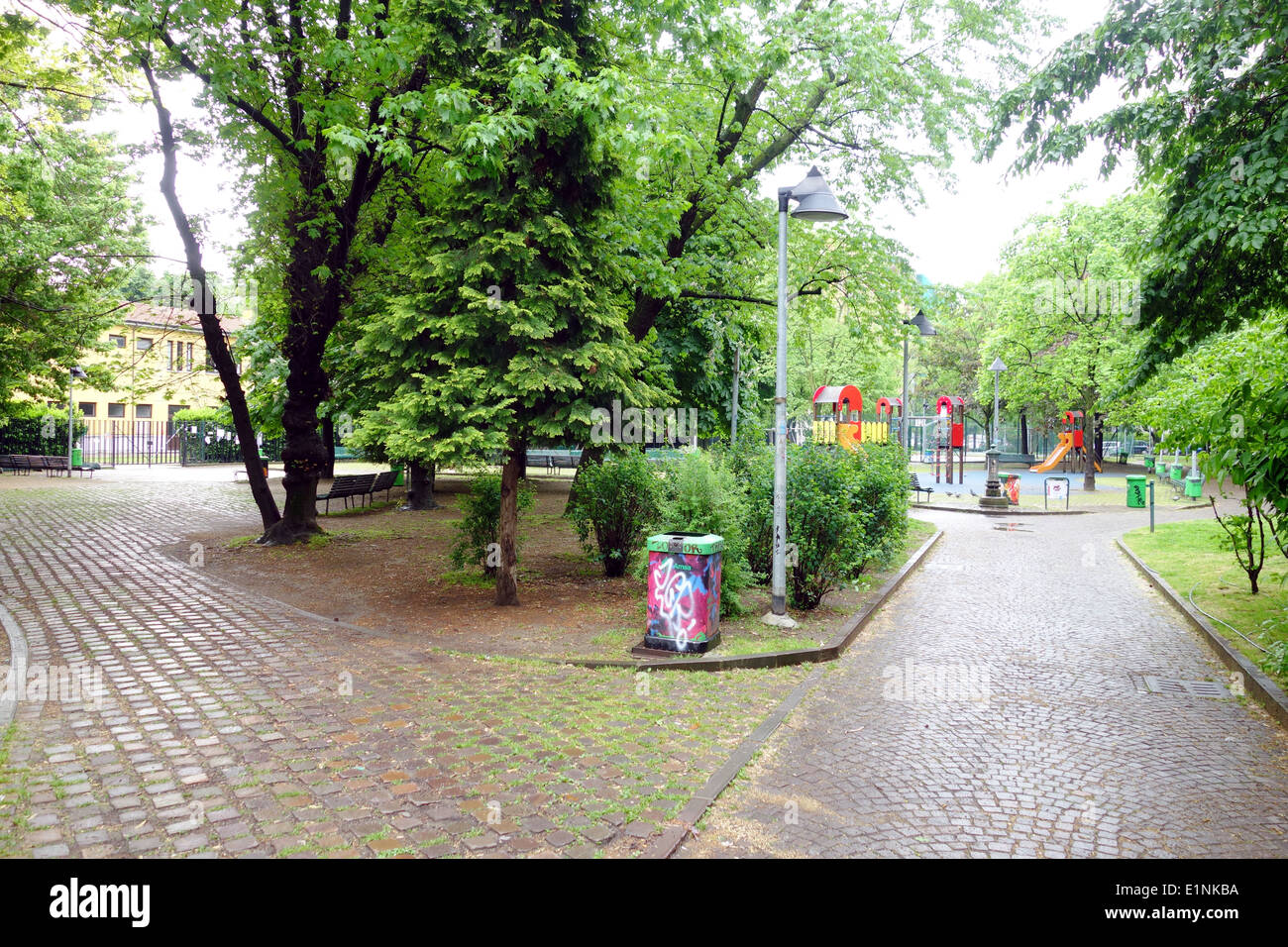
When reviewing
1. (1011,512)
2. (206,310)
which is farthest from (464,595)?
(1011,512)

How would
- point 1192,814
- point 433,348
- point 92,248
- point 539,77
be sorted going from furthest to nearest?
point 92,248, point 433,348, point 539,77, point 1192,814

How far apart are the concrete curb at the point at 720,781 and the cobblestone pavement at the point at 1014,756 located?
3.4 inches

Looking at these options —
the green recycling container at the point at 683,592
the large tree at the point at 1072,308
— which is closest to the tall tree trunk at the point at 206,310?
the green recycling container at the point at 683,592

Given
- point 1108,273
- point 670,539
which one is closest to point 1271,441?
point 670,539

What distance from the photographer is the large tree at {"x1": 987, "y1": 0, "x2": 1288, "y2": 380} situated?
7109 millimetres

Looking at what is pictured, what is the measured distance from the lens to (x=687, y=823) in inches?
172

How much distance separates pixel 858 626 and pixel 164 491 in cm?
2256

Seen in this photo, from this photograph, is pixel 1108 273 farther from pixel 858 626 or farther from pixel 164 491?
pixel 164 491

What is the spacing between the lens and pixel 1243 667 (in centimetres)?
766

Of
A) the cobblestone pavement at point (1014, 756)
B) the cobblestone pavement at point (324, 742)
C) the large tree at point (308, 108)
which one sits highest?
the large tree at point (308, 108)

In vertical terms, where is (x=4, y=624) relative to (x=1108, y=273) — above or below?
below

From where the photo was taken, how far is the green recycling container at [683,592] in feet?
26.0

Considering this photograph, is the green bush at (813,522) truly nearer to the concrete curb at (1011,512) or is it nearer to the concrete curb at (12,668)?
the concrete curb at (12,668)

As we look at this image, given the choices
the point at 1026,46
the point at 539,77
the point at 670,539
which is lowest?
the point at 670,539
